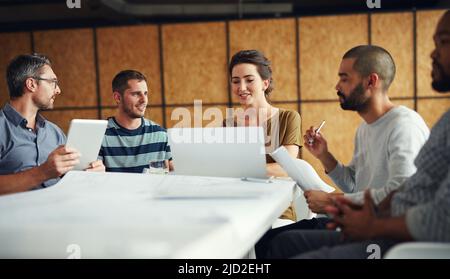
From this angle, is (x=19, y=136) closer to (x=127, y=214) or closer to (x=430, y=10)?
(x=127, y=214)

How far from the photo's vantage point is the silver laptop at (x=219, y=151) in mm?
1720

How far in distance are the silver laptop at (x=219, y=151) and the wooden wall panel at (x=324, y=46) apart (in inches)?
136

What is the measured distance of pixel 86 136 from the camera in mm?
1726

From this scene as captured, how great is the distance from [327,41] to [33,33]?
11.9 ft

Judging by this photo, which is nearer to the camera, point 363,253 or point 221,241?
point 221,241

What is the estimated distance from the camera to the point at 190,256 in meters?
0.87

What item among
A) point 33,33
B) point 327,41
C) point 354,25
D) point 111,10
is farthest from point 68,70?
point 354,25

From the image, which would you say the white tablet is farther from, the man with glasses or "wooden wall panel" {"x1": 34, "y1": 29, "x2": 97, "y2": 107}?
"wooden wall panel" {"x1": 34, "y1": 29, "x2": 97, "y2": 107}

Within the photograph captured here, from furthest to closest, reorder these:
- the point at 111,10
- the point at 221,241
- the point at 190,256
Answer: the point at 111,10 < the point at 221,241 < the point at 190,256

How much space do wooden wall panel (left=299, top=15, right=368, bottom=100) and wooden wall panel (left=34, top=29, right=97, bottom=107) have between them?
2588 millimetres

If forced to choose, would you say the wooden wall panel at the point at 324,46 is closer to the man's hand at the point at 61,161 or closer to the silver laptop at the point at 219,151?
the silver laptop at the point at 219,151

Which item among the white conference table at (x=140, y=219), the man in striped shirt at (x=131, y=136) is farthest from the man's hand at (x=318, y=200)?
the man in striped shirt at (x=131, y=136)

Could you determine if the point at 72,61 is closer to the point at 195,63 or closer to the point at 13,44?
the point at 13,44

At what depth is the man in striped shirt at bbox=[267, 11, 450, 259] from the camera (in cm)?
106
